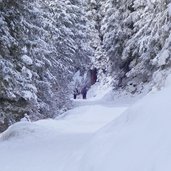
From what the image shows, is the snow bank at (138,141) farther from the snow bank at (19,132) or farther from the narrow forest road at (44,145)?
the snow bank at (19,132)

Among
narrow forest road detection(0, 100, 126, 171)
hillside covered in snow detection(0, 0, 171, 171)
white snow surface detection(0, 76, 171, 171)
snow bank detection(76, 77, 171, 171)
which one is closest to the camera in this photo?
snow bank detection(76, 77, 171, 171)

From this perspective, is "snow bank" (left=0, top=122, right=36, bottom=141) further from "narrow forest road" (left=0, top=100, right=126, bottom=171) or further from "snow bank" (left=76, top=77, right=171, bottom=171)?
"snow bank" (left=76, top=77, right=171, bottom=171)

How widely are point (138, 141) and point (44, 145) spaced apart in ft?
18.4

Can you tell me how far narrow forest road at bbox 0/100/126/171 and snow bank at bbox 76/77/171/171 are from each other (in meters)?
0.69

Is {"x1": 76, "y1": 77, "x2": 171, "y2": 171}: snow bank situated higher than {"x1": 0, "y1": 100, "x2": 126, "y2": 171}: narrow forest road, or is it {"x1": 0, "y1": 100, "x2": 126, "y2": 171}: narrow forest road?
{"x1": 76, "y1": 77, "x2": 171, "y2": 171}: snow bank

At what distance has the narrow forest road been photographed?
8.72 metres

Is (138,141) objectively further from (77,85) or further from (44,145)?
(77,85)

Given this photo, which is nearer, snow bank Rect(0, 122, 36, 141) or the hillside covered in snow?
the hillside covered in snow

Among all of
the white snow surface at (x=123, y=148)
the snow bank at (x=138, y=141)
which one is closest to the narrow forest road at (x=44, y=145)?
the white snow surface at (x=123, y=148)

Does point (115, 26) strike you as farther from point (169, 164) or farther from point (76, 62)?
point (169, 164)

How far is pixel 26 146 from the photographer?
444 inches

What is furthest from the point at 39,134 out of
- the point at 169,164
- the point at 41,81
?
the point at 41,81

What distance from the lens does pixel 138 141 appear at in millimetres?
5719

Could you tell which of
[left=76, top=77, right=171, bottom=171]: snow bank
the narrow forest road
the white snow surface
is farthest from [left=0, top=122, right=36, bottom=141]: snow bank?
[left=76, top=77, right=171, bottom=171]: snow bank
